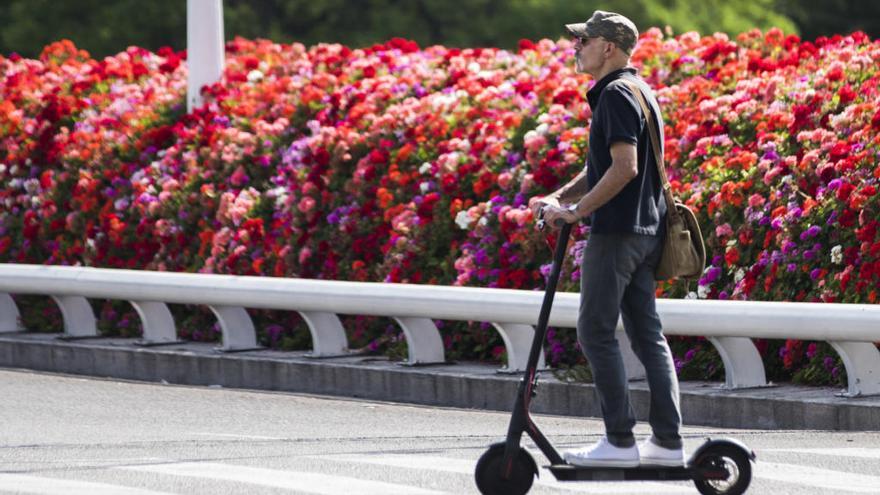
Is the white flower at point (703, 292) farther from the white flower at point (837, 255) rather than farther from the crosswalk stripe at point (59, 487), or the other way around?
the crosswalk stripe at point (59, 487)

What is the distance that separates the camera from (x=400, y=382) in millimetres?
11117

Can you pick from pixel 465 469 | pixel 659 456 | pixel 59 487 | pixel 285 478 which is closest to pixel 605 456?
pixel 659 456

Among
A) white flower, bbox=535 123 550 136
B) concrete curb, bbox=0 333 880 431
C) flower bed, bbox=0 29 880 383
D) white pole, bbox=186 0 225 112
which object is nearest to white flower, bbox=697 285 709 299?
flower bed, bbox=0 29 880 383

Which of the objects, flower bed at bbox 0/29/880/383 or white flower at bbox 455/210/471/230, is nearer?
flower bed at bbox 0/29/880/383

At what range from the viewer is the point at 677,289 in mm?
10828

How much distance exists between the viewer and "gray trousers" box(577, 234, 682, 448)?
6.93m

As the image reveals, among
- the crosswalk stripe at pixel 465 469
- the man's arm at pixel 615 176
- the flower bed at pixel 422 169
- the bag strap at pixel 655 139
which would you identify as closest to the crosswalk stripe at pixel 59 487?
the crosswalk stripe at pixel 465 469

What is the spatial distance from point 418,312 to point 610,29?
4.34 meters

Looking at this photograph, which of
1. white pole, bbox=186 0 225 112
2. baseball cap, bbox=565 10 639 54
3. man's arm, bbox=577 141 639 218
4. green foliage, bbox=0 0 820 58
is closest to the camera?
man's arm, bbox=577 141 639 218

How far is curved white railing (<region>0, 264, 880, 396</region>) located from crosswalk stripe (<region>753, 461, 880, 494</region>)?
5.20ft

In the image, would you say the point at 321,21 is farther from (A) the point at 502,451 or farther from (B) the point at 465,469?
(A) the point at 502,451

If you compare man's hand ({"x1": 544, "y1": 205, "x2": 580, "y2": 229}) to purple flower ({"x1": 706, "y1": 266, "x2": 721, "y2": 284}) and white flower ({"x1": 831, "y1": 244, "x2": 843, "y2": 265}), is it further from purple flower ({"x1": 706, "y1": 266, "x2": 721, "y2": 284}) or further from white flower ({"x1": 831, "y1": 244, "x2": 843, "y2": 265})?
purple flower ({"x1": 706, "y1": 266, "x2": 721, "y2": 284})

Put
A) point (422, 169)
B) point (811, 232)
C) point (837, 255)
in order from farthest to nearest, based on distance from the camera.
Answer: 1. point (422, 169)
2. point (811, 232)
3. point (837, 255)

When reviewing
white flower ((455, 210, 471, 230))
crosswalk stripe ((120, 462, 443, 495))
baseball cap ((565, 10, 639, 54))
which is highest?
baseball cap ((565, 10, 639, 54))
